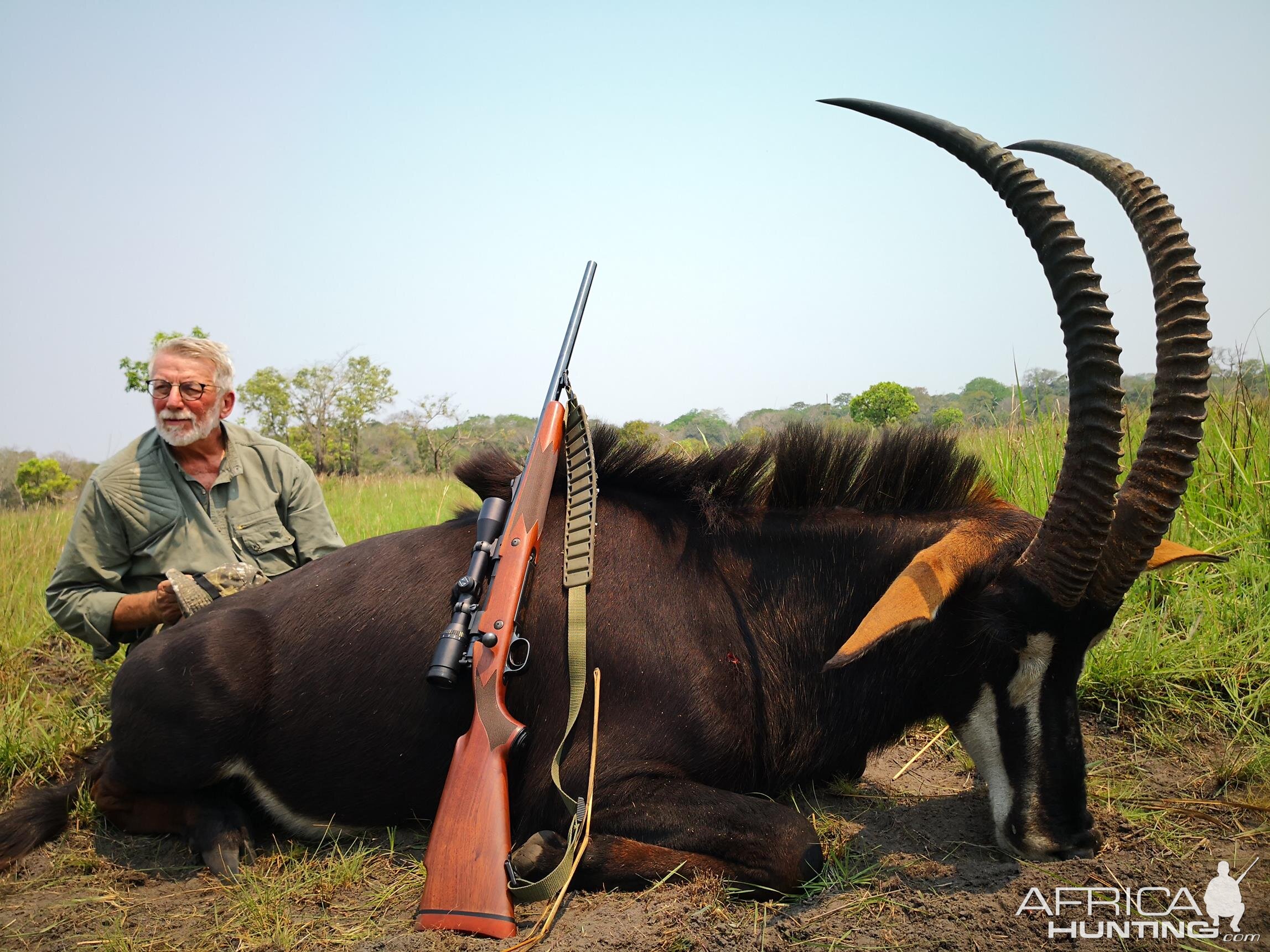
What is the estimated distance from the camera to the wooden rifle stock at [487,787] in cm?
278

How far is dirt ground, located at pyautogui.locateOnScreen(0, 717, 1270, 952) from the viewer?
8.91ft

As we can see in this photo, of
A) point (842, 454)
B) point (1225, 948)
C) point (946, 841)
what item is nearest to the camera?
point (1225, 948)

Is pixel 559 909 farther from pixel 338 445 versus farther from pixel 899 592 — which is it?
pixel 338 445

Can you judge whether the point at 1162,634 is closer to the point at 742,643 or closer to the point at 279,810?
the point at 742,643

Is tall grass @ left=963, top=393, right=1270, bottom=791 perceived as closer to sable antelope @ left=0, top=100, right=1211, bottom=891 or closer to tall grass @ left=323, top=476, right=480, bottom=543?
sable antelope @ left=0, top=100, right=1211, bottom=891

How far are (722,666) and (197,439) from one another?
341cm

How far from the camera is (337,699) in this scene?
3.61m

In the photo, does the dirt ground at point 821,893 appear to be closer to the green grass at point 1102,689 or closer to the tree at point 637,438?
the green grass at point 1102,689

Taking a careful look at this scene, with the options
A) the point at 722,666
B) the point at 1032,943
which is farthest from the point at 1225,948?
the point at 722,666

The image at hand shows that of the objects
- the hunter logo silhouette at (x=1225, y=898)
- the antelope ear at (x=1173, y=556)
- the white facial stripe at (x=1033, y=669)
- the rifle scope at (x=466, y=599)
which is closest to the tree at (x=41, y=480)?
the rifle scope at (x=466, y=599)

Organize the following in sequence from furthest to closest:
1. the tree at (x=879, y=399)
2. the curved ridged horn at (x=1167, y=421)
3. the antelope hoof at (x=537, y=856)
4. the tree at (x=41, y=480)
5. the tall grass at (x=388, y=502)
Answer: the tree at (x=41, y=480), the tree at (x=879, y=399), the tall grass at (x=388, y=502), the antelope hoof at (x=537, y=856), the curved ridged horn at (x=1167, y=421)

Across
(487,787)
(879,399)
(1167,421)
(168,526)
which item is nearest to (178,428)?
(168,526)

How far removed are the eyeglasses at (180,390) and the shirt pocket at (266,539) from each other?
0.75 metres

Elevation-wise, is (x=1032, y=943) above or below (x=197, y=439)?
below
